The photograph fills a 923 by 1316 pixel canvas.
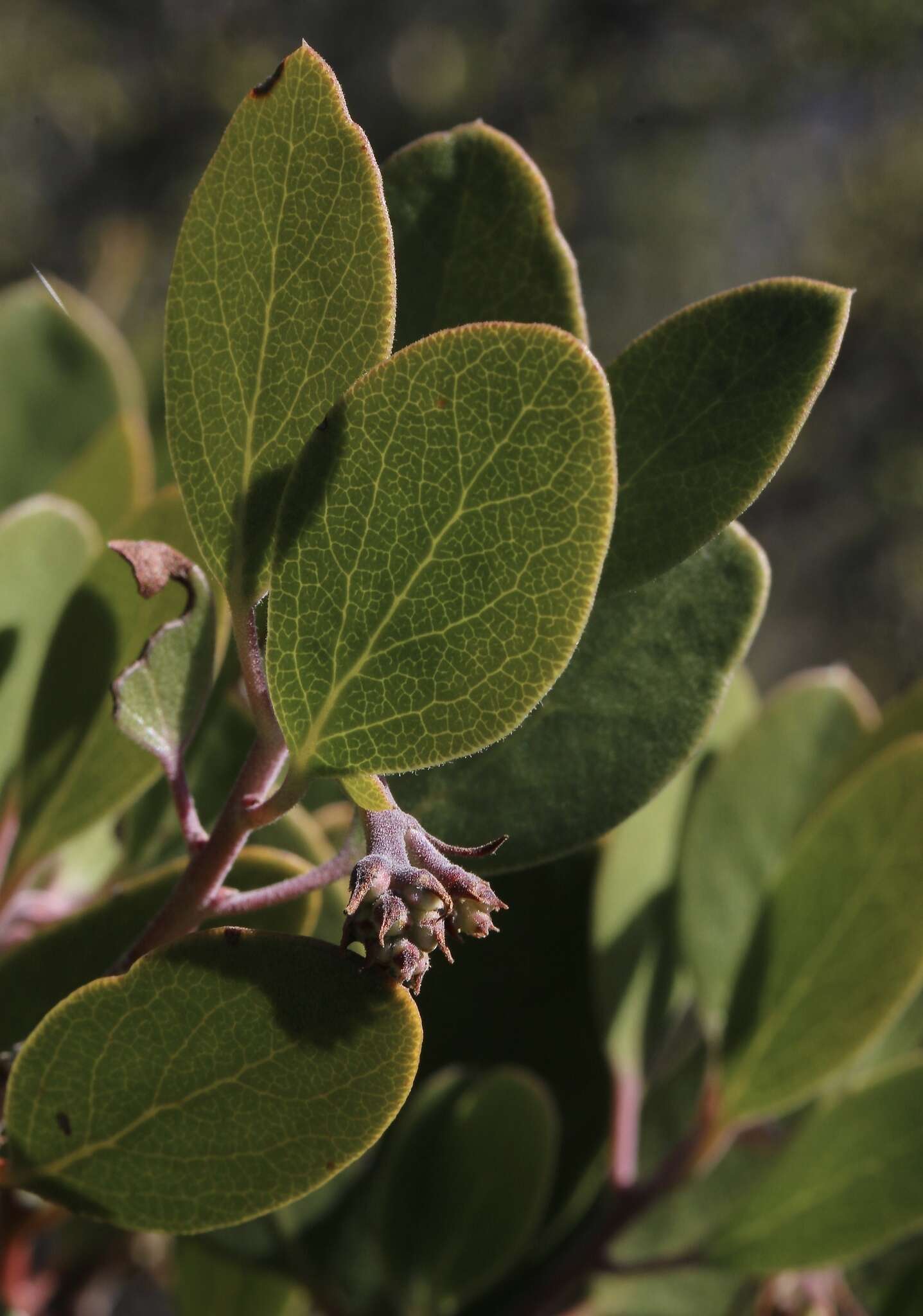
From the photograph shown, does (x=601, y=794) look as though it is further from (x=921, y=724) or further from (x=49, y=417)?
(x=49, y=417)

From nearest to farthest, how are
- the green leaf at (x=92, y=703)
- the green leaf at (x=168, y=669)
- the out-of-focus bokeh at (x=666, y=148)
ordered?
the green leaf at (x=168, y=669) < the green leaf at (x=92, y=703) < the out-of-focus bokeh at (x=666, y=148)

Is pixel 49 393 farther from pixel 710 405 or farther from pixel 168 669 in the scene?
pixel 710 405

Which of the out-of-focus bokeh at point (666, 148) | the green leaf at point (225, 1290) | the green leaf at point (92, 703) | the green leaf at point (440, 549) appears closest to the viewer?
the green leaf at point (440, 549)

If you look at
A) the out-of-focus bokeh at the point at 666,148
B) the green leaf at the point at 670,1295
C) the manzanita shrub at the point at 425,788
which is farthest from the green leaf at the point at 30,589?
the out-of-focus bokeh at the point at 666,148

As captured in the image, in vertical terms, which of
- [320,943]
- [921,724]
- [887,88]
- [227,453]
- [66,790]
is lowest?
[887,88]

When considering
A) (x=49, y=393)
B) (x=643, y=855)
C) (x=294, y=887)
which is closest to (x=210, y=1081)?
(x=294, y=887)

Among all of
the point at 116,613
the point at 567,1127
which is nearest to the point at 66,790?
the point at 116,613

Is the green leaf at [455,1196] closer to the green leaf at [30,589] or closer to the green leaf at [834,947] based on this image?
the green leaf at [834,947]

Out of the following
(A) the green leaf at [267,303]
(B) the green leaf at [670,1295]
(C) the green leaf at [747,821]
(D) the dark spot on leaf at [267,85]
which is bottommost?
(B) the green leaf at [670,1295]
